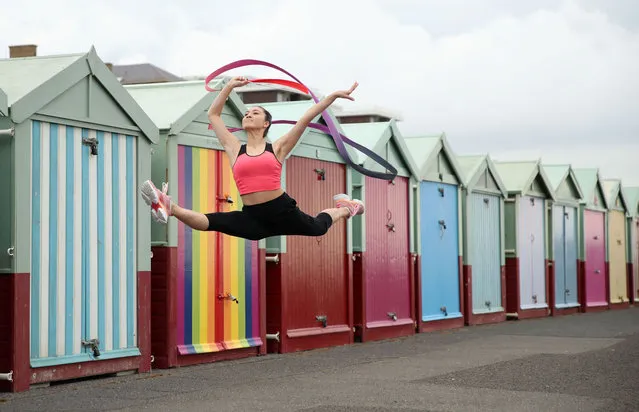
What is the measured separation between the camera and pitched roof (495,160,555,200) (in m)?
27.8

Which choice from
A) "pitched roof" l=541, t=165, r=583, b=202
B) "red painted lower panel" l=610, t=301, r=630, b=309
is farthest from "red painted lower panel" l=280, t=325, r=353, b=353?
"red painted lower panel" l=610, t=301, r=630, b=309

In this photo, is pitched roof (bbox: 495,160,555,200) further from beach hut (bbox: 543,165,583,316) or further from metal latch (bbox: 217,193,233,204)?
metal latch (bbox: 217,193,233,204)

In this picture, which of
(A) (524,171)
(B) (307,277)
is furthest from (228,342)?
(A) (524,171)

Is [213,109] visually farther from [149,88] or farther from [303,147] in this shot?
[303,147]

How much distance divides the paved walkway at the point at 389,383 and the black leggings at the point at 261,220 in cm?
166

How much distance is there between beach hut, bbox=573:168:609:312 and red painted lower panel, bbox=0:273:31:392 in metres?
23.4

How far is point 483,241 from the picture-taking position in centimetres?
2562

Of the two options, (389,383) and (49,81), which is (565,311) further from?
(49,81)

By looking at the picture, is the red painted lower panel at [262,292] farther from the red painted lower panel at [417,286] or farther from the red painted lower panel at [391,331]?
the red painted lower panel at [417,286]

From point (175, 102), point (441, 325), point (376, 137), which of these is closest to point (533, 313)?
point (441, 325)

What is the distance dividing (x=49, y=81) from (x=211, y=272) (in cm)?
409

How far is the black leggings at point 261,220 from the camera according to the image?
30.6 feet

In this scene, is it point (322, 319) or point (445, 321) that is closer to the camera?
point (322, 319)

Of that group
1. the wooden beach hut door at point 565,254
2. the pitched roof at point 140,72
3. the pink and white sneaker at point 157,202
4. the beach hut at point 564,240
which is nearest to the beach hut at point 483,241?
the beach hut at point 564,240
